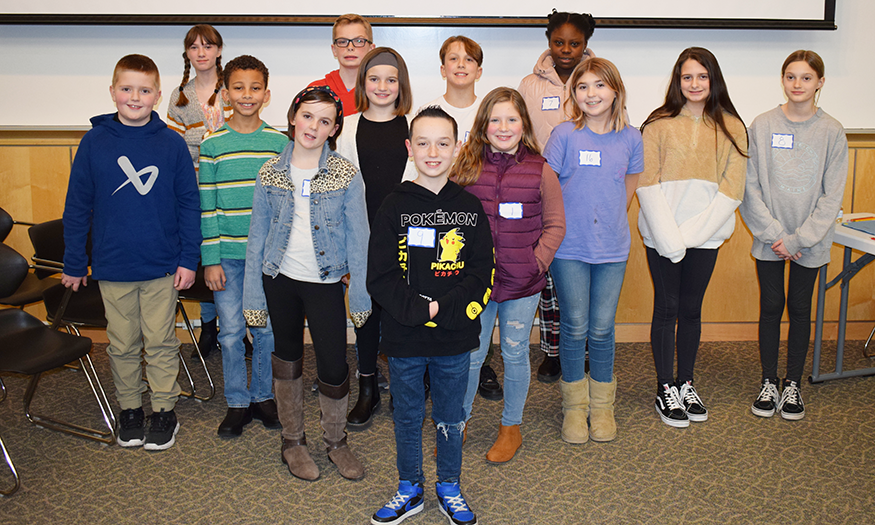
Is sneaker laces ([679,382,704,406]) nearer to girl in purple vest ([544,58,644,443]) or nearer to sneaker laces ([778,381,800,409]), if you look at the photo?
sneaker laces ([778,381,800,409])

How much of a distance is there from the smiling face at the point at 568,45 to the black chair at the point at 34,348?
2.46m

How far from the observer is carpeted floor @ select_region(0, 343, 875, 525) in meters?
2.22

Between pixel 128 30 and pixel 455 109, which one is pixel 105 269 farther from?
pixel 128 30

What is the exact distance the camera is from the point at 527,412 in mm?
2994

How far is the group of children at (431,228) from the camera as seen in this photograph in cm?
211

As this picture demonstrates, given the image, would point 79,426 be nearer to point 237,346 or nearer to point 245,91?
point 237,346

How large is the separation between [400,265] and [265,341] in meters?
0.97

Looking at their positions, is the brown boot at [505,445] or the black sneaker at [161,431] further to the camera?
the black sneaker at [161,431]

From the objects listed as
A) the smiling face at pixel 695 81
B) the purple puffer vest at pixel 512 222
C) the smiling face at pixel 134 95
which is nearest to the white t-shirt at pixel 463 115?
the purple puffer vest at pixel 512 222

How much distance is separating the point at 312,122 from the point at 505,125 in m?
0.69

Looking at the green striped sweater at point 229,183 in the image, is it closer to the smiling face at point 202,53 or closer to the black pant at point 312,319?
the black pant at point 312,319

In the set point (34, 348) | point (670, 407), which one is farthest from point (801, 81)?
point (34, 348)

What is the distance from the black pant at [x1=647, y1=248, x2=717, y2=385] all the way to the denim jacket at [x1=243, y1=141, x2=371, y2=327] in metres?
1.35

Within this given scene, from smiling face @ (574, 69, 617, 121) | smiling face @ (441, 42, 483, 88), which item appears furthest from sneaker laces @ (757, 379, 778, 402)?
smiling face @ (441, 42, 483, 88)
